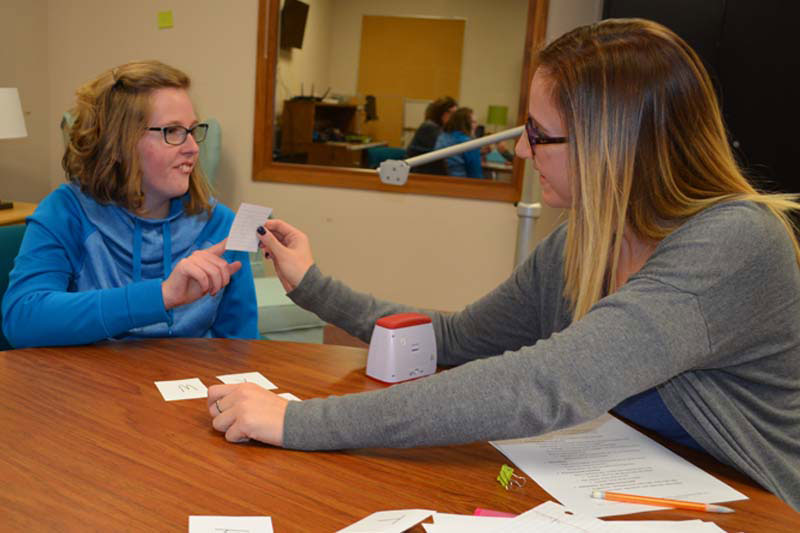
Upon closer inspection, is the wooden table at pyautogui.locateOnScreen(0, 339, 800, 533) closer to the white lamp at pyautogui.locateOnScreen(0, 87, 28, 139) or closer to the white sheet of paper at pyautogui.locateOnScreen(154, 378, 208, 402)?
the white sheet of paper at pyautogui.locateOnScreen(154, 378, 208, 402)

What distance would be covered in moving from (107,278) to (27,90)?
3.47 meters

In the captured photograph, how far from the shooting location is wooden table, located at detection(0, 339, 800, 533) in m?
0.89

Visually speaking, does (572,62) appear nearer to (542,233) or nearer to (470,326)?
(470,326)

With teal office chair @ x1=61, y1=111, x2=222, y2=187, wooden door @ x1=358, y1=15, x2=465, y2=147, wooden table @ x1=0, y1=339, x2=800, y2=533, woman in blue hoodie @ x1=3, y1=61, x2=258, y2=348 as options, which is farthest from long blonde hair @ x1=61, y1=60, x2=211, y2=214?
wooden door @ x1=358, y1=15, x2=465, y2=147

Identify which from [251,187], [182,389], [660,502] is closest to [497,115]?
[251,187]

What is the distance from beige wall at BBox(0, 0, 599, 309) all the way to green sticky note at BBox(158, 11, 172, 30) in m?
0.04

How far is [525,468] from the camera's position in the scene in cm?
106

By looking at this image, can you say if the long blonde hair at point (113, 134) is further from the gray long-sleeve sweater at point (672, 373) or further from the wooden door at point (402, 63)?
the wooden door at point (402, 63)

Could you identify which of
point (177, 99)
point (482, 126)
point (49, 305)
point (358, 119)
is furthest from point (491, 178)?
point (49, 305)

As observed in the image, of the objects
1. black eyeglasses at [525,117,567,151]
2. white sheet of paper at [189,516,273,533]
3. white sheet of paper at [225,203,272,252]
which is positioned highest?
black eyeglasses at [525,117,567,151]

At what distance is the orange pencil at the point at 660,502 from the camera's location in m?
0.96

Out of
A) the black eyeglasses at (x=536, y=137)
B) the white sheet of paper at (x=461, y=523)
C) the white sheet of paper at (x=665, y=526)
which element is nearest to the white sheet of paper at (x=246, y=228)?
the black eyeglasses at (x=536, y=137)

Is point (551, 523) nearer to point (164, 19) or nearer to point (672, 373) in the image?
point (672, 373)

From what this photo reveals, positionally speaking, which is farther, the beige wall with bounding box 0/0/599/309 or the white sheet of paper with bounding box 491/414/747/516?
the beige wall with bounding box 0/0/599/309
